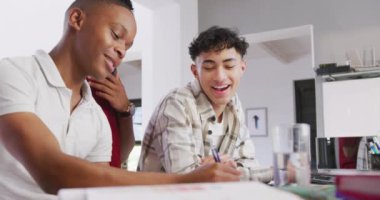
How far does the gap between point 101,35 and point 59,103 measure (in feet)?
0.67

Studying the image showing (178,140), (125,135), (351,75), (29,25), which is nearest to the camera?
(178,140)

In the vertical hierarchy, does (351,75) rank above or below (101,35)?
above

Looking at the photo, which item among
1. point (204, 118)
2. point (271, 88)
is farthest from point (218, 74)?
point (271, 88)

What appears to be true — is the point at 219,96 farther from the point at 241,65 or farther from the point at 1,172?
the point at 1,172

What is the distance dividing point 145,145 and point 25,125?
55cm

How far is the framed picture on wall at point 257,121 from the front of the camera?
6293mm

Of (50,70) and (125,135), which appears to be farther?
(125,135)

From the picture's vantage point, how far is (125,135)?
1313 mm

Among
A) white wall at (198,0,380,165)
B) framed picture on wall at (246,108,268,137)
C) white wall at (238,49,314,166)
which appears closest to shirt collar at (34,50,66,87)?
white wall at (198,0,380,165)

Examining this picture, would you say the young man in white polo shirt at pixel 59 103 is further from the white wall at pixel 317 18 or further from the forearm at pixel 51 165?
the white wall at pixel 317 18

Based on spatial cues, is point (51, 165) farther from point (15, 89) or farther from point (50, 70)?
point (50, 70)

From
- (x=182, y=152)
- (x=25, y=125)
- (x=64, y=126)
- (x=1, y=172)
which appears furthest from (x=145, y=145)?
(x=25, y=125)

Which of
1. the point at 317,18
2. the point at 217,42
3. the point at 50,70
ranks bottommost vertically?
the point at 50,70

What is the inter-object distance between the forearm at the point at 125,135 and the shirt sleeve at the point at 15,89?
360mm
